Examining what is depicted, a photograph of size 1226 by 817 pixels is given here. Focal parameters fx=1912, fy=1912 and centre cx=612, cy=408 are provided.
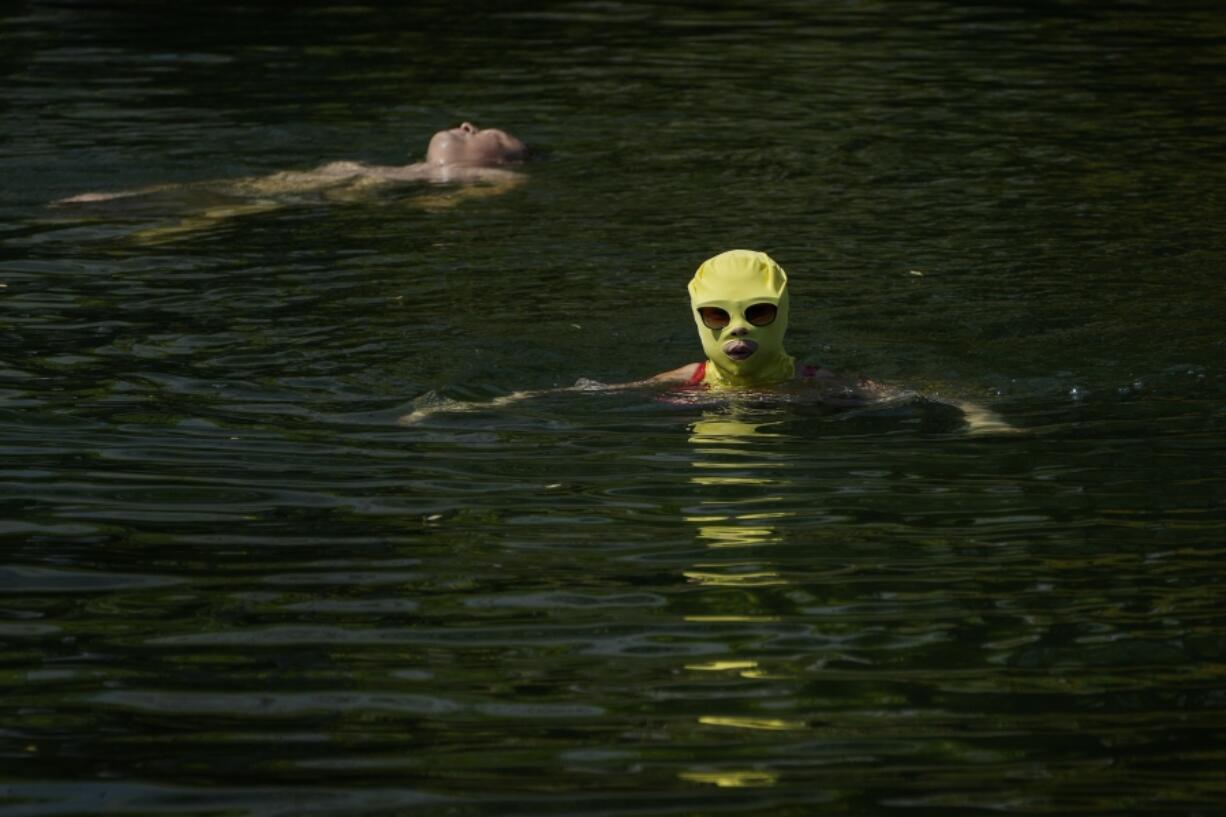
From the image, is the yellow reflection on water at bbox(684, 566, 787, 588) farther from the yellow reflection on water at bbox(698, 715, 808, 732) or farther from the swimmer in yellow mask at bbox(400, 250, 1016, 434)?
the swimmer in yellow mask at bbox(400, 250, 1016, 434)

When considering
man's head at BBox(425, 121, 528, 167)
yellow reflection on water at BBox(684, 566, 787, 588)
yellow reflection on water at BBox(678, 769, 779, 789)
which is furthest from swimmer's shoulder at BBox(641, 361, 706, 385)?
man's head at BBox(425, 121, 528, 167)

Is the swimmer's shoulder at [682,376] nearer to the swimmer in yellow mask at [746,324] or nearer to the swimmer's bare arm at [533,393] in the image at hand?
the swimmer's bare arm at [533,393]

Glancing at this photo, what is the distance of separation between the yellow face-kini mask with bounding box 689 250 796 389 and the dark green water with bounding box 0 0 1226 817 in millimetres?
267

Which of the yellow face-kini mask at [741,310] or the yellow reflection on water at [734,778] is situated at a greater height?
the yellow face-kini mask at [741,310]

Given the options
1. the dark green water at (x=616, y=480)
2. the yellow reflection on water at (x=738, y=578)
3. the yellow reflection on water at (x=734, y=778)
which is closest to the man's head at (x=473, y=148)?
the dark green water at (x=616, y=480)

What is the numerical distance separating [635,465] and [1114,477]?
1.84m

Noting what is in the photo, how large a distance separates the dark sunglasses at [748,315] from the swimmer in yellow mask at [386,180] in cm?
528

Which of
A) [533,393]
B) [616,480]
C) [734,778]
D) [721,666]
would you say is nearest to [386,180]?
[533,393]

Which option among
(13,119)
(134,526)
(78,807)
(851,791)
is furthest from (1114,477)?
(13,119)

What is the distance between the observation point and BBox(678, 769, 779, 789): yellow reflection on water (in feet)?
15.2

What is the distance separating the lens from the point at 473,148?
13867 mm

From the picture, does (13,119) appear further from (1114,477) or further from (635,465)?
(1114,477)

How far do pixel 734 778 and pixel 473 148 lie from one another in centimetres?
969

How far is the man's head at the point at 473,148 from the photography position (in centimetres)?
1384
